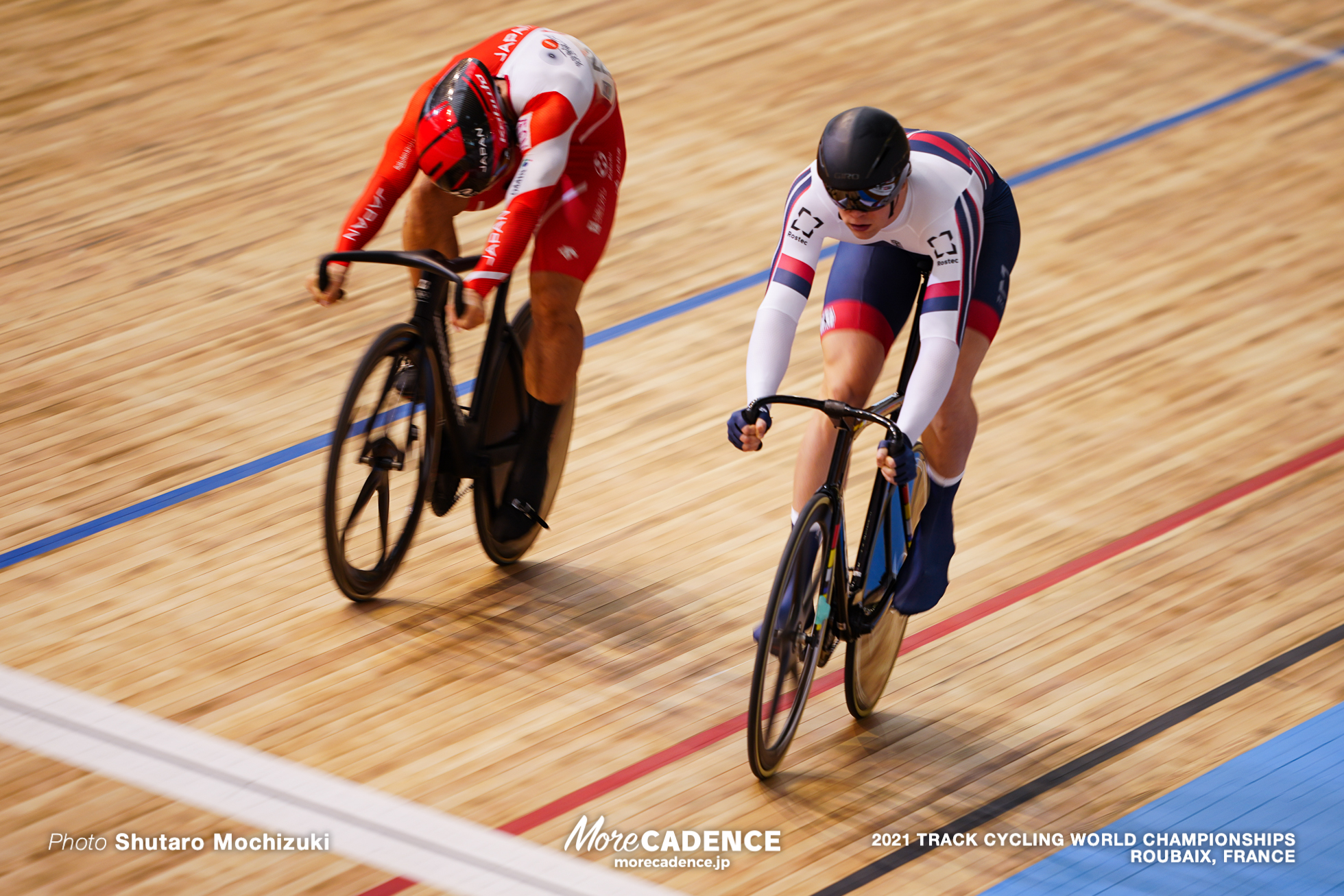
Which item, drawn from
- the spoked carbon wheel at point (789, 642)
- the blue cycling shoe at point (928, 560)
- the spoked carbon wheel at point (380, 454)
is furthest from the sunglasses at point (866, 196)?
the spoked carbon wheel at point (380, 454)

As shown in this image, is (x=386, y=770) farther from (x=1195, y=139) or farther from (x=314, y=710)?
(x=1195, y=139)

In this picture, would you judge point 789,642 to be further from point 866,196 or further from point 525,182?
point 525,182

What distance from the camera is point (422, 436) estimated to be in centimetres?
346

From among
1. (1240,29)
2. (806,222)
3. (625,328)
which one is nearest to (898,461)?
(806,222)

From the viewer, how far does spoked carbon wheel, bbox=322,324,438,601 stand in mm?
3186

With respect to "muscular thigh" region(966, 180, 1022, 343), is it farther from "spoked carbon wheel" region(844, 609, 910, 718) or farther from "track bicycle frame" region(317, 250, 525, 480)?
"track bicycle frame" region(317, 250, 525, 480)

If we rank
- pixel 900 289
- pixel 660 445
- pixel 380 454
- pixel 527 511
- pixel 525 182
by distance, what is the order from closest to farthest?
pixel 900 289, pixel 525 182, pixel 380 454, pixel 527 511, pixel 660 445

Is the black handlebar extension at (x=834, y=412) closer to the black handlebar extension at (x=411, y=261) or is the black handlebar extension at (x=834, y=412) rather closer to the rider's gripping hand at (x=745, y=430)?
the rider's gripping hand at (x=745, y=430)

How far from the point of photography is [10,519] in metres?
3.81

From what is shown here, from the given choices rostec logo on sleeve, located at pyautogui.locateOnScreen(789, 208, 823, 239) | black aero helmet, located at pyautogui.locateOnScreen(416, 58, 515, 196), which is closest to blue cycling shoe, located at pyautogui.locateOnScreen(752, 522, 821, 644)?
rostec logo on sleeve, located at pyautogui.locateOnScreen(789, 208, 823, 239)

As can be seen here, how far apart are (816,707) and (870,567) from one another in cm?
44

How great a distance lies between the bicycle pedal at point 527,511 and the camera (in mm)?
3594

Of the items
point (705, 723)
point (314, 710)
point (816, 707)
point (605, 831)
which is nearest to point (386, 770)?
point (314, 710)

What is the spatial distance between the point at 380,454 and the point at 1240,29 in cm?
571
